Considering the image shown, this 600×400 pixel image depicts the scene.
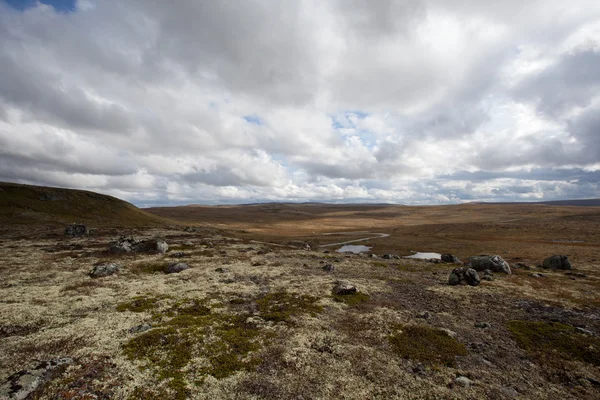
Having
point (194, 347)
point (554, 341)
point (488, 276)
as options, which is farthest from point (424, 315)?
point (488, 276)

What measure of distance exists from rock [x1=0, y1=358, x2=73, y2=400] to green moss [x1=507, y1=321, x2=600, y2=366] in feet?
99.1

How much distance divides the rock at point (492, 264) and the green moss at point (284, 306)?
35550 millimetres

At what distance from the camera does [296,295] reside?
29.9m

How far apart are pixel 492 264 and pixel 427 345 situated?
3569 cm

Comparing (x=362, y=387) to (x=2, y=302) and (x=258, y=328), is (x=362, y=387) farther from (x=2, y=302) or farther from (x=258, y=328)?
(x=2, y=302)

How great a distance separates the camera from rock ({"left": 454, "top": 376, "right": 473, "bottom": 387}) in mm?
15008

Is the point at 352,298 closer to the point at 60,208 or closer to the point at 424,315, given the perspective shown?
the point at 424,315

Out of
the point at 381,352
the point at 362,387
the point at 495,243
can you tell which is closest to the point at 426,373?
the point at 381,352

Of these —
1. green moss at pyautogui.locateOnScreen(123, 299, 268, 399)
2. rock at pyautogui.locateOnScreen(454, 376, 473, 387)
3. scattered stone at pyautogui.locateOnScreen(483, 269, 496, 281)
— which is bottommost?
scattered stone at pyautogui.locateOnScreen(483, 269, 496, 281)

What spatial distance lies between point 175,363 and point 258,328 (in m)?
6.80

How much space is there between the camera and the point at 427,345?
761 inches

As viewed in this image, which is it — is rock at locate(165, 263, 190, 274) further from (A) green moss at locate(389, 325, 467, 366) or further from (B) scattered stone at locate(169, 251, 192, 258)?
(A) green moss at locate(389, 325, 467, 366)

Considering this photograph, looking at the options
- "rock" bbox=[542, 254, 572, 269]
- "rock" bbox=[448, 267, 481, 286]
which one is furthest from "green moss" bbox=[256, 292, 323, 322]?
"rock" bbox=[542, 254, 572, 269]

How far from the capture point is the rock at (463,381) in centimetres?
1501
